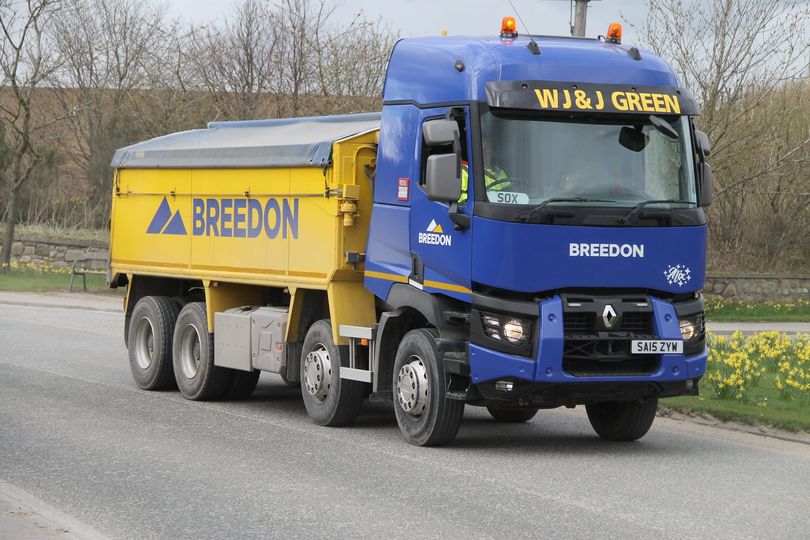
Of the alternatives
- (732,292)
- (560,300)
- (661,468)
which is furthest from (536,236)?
(732,292)

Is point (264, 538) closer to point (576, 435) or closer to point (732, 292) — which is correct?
point (576, 435)

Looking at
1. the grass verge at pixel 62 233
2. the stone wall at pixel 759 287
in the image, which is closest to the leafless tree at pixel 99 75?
the grass verge at pixel 62 233

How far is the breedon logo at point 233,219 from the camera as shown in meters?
13.0

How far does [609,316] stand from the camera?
408 inches

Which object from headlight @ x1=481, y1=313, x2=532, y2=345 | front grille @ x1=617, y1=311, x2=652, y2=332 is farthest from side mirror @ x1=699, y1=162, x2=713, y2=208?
headlight @ x1=481, y1=313, x2=532, y2=345

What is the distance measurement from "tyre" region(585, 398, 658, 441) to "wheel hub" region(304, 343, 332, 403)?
2311 mm

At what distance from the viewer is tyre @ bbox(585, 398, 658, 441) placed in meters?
11.5

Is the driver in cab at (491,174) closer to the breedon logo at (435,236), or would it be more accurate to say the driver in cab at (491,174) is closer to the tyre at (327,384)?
the breedon logo at (435,236)

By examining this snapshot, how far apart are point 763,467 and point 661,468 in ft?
2.56

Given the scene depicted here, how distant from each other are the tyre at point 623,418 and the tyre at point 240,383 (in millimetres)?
4100

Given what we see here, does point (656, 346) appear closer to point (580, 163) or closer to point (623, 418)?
point (623, 418)

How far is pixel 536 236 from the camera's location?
10.2 meters

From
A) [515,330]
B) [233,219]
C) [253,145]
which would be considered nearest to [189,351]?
[233,219]

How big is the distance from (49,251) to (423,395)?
1139 inches
